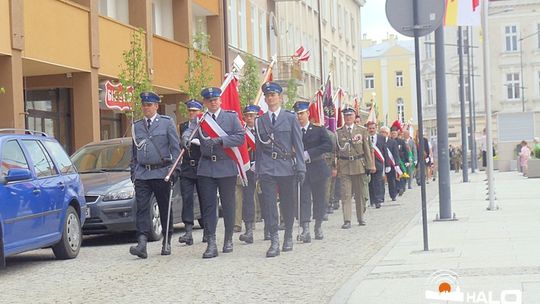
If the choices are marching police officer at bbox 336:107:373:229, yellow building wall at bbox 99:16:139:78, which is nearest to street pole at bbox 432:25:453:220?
marching police officer at bbox 336:107:373:229

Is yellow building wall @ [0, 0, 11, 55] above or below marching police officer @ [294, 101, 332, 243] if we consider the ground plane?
above

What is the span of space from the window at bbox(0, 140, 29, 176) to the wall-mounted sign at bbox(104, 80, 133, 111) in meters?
10.4

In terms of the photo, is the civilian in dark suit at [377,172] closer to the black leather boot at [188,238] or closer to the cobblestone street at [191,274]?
the cobblestone street at [191,274]

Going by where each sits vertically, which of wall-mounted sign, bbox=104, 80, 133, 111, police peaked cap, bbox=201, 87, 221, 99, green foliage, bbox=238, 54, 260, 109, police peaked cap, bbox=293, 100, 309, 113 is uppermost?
green foliage, bbox=238, 54, 260, 109

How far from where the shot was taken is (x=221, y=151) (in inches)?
500

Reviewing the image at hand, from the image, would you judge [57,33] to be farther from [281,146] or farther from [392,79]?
[392,79]

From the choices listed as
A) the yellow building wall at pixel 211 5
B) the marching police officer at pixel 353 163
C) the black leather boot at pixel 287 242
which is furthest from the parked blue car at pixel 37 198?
the yellow building wall at pixel 211 5

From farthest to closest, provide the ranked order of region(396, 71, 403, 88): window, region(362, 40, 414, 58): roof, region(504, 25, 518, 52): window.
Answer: region(362, 40, 414, 58): roof < region(396, 71, 403, 88): window < region(504, 25, 518, 52): window

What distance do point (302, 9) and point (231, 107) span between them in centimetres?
3776

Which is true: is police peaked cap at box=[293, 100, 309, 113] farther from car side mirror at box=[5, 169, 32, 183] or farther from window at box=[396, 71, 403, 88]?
window at box=[396, 71, 403, 88]

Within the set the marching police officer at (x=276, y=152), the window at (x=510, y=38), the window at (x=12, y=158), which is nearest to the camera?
the window at (x=12, y=158)

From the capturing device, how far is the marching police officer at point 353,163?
55.1 feet

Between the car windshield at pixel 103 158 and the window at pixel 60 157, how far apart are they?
2182mm

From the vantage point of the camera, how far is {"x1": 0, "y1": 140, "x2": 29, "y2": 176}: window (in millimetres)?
11594
